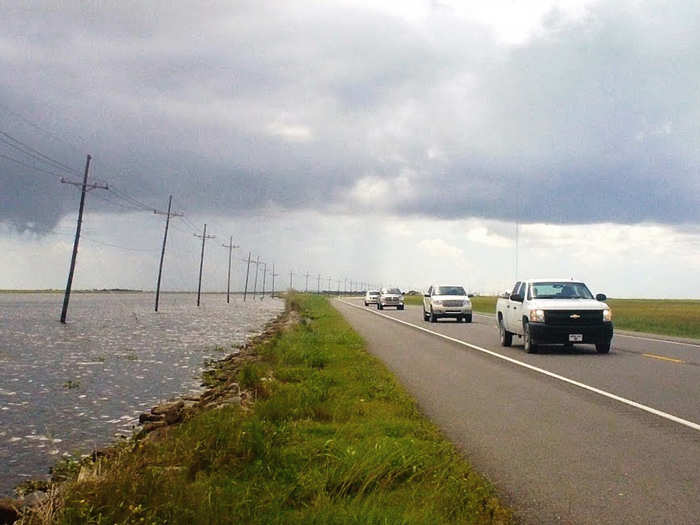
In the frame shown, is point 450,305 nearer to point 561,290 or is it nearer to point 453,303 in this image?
point 453,303

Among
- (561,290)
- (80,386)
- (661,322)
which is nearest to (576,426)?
(561,290)

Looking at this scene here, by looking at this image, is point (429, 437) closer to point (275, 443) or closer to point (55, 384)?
point (275, 443)

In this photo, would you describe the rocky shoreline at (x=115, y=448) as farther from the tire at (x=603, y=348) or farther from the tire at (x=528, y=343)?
the tire at (x=603, y=348)

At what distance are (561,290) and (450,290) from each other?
19.2 meters

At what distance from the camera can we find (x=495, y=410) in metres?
10.9

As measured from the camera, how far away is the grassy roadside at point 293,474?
5445mm

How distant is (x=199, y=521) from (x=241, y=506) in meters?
0.58

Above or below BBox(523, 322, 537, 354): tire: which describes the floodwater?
below

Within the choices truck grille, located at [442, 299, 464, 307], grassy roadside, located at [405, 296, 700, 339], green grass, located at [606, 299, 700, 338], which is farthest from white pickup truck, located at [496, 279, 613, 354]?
truck grille, located at [442, 299, 464, 307]

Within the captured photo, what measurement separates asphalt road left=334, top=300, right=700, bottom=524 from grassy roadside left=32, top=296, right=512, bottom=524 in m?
0.56

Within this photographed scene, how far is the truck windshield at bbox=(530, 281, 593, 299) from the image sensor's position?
70.4 ft

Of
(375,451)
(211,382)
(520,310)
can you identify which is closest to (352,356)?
(211,382)

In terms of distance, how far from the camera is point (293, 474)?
674 cm

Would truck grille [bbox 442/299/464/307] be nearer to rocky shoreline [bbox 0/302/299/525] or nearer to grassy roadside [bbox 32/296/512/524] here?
rocky shoreline [bbox 0/302/299/525]
